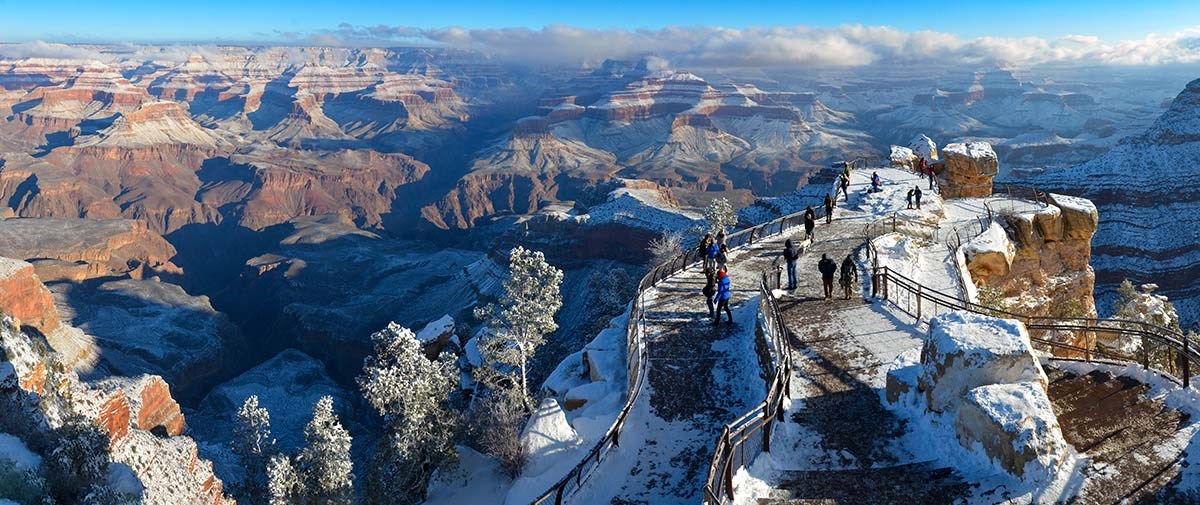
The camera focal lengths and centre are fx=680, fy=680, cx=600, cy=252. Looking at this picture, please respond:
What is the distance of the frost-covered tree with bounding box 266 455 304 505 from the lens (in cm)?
2433

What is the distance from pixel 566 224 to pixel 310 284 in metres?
44.9

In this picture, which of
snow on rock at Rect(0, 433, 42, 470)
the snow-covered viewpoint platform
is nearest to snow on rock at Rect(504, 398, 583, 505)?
the snow-covered viewpoint platform

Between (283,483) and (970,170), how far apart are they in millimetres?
43641

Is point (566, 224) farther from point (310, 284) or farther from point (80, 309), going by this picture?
point (80, 309)

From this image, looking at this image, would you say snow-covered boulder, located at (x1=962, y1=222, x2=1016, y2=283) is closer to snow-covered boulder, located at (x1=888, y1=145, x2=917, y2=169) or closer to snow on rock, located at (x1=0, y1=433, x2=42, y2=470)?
snow-covered boulder, located at (x1=888, y1=145, x2=917, y2=169)

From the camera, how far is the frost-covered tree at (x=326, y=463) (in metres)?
25.5

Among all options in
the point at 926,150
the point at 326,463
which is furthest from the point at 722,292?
the point at 926,150

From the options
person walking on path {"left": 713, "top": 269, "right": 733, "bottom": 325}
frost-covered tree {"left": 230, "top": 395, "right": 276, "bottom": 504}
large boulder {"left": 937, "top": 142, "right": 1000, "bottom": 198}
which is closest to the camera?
person walking on path {"left": 713, "top": 269, "right": 733, "bottom": 325}

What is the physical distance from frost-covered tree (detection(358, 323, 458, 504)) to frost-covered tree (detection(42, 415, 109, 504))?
865cm

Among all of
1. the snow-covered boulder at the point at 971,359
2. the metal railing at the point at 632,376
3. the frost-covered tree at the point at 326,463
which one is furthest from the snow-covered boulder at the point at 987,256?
the frost-covered tree at the point at 326,463

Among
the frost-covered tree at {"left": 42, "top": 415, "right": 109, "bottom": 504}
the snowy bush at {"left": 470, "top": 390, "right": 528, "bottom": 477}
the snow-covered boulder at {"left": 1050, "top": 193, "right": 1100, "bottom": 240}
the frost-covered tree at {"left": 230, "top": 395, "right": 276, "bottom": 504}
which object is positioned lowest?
the frost-covered tree at {"left": 230, "top": 395, "right": 276, "bottom": 504}

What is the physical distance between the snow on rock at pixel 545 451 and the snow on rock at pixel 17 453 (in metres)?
14.4

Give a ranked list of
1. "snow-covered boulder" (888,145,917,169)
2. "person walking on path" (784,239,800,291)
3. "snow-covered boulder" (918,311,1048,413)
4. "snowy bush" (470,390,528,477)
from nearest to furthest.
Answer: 1. "snow-covered boulder" (918,311,1048,413)
2. "person walking on path" (784,239,800,291)
3. "snowy bush" (470,390,528,477)
4. "snow-covered boulder" (888,145,917,169)

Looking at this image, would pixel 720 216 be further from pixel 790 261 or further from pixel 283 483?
pixel 283 483
